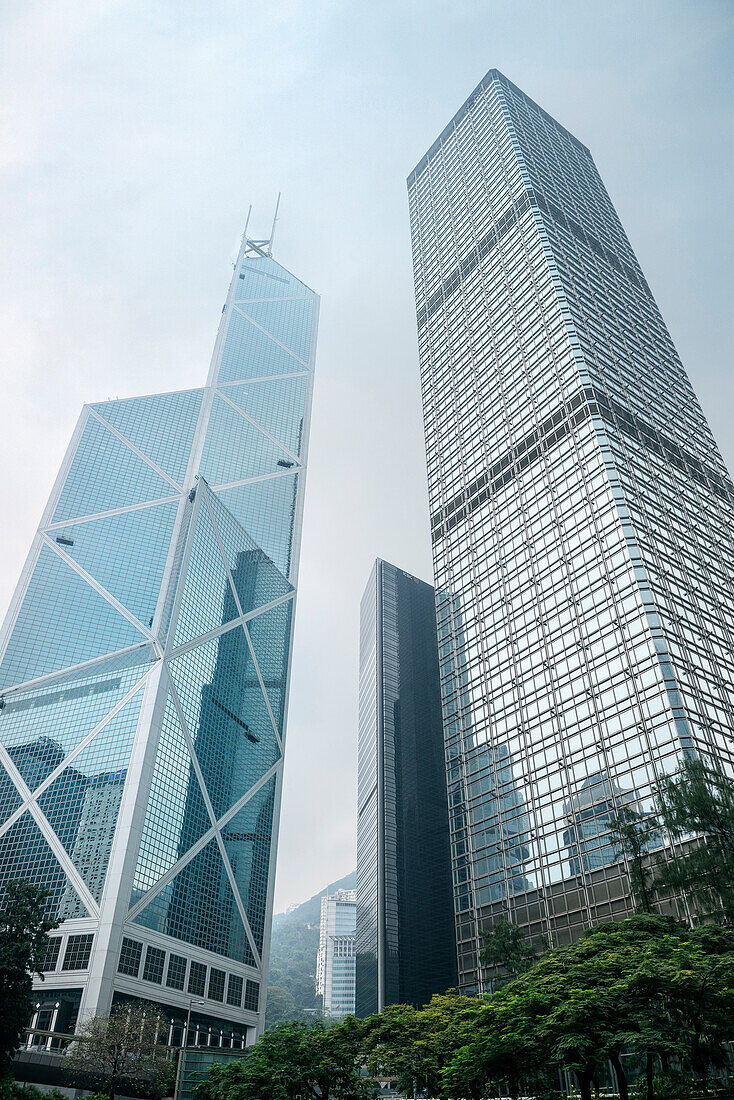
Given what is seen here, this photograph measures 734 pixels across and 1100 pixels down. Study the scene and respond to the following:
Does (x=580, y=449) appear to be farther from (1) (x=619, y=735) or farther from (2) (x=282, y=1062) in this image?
(2) (x=282, y=1062)

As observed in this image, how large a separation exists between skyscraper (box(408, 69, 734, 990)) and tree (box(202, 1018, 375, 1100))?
23640 millimetres

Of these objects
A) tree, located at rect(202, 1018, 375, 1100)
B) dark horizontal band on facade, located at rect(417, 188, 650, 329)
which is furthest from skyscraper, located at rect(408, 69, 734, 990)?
tree, located at rect(202, 1018, 375, 1100)

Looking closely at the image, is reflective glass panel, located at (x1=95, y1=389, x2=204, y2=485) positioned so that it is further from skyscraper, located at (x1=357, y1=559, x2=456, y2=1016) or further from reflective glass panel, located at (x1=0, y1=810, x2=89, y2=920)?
reflective glass panel, located at (x1=0, y1=810, x2=89, y2=920)

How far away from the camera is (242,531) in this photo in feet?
425

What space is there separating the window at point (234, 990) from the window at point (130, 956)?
63.2 ft

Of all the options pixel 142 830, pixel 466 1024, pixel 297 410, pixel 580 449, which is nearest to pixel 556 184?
pixel 580 449

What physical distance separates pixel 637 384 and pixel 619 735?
44292 mm

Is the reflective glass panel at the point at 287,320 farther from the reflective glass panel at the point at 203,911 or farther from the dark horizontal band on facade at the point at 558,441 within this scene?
the reflective glass panel at the point at 203,911

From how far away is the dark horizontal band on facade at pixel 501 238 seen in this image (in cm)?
10094

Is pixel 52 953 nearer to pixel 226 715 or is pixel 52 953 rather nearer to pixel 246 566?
pixel 226 715

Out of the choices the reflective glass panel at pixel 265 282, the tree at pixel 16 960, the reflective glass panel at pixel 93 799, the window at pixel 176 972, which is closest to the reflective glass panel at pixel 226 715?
the reflective glass panel at pixel 93 799

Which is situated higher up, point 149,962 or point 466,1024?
point 149,962

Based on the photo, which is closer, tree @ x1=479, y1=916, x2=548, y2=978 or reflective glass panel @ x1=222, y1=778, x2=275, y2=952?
tree @ x1=479, y1=916, x2=548, y2=978

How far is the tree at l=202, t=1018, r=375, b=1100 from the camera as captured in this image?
35.6 metres
